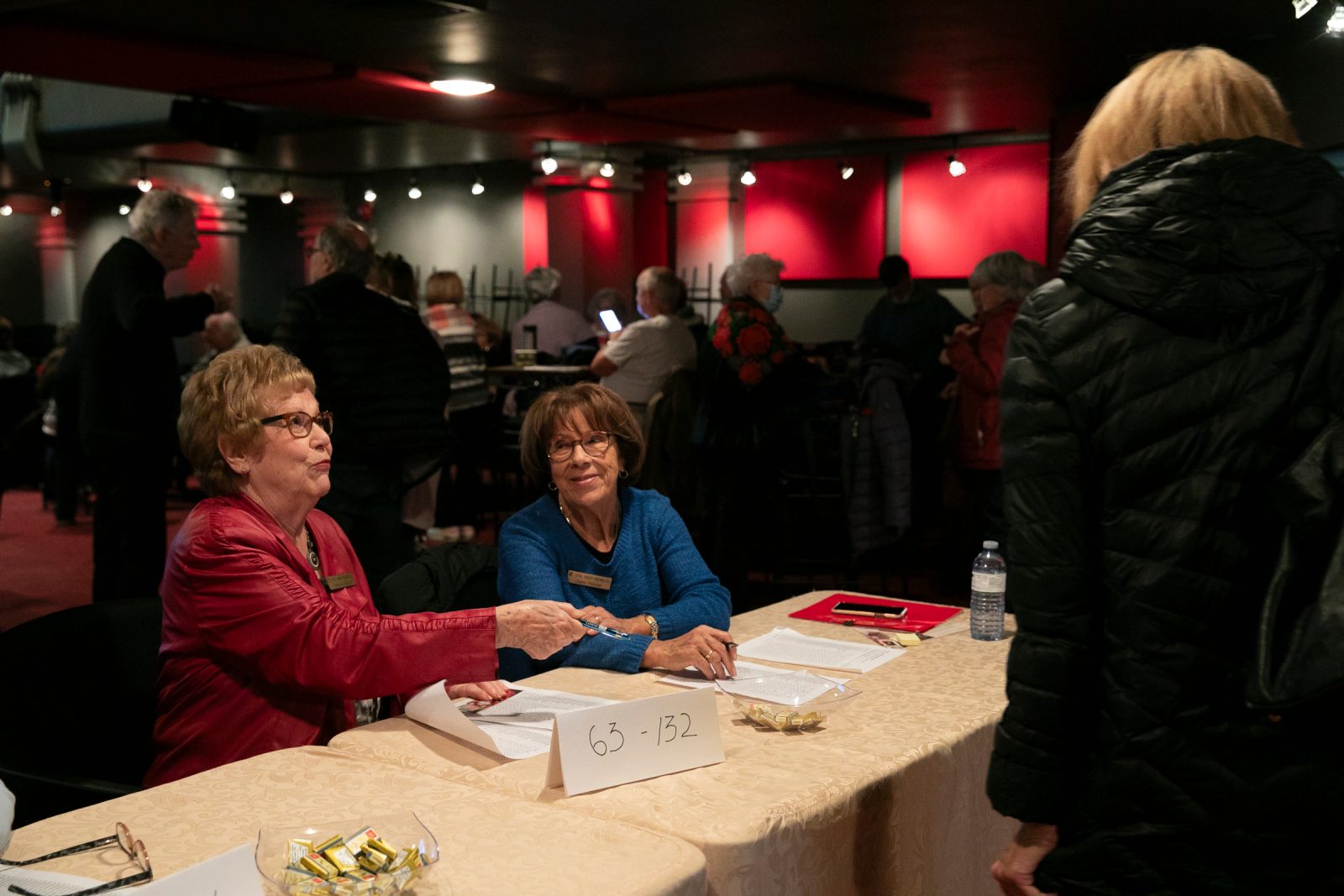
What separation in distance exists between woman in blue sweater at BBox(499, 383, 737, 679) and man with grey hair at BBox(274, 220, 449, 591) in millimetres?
1824

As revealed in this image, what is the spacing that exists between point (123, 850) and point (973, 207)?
1042 centimetres

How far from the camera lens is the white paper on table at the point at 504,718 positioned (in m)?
1.88

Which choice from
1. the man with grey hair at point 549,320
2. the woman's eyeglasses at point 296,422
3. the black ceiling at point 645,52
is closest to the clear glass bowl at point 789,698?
the woman's eyeglasses at point 296,422

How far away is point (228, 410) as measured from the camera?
2238 mm

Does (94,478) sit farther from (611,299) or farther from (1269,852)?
(611,299)

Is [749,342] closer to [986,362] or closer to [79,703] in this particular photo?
[986,362]

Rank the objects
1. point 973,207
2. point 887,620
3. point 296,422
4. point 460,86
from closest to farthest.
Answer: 1. point 296,422
2. point 887,620
3. point 460,86
4. point 973,207

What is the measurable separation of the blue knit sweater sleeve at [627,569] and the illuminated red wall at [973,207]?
326 inches

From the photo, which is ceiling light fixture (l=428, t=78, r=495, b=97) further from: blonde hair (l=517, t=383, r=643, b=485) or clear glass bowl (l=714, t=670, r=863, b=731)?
clear glass bowl (l=714, t=670, r=863, b=731)

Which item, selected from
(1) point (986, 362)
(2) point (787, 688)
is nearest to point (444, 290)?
(1) point (986, 362)

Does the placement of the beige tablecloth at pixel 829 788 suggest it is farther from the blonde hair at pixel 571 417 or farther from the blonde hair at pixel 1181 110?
the blonde hair at pixel 1181 110

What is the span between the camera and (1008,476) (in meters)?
1.42

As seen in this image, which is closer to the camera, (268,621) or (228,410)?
(268,621)

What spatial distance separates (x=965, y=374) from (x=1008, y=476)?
4.45 metres
